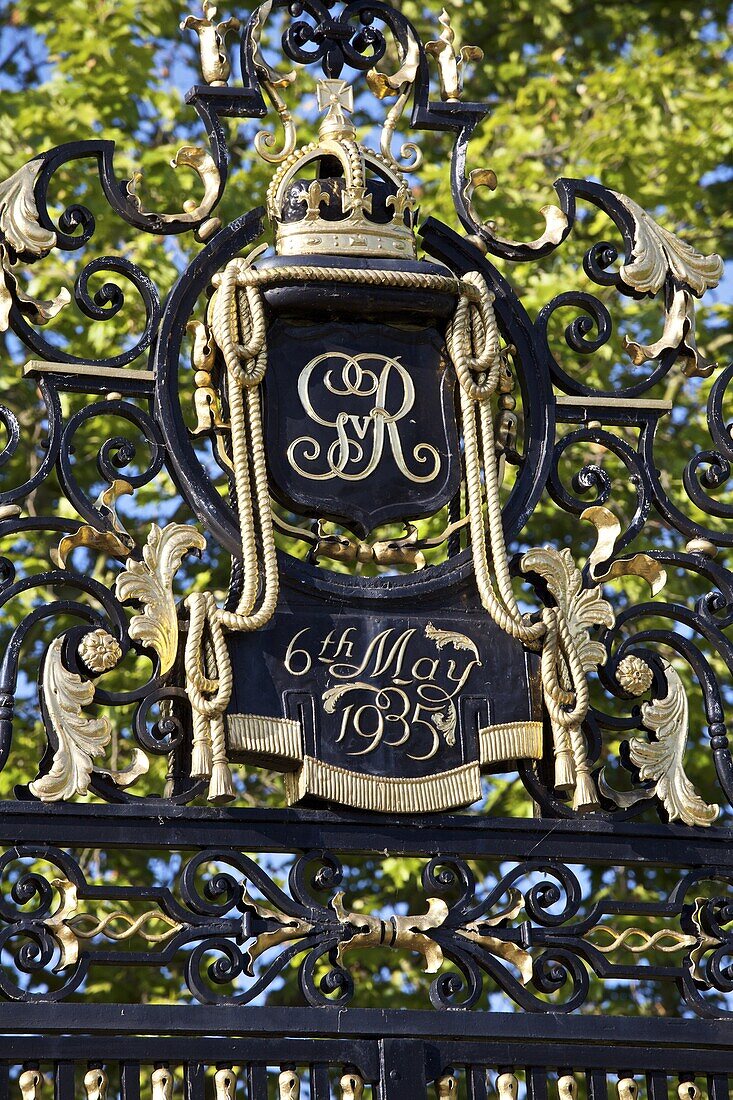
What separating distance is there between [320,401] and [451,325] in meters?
0.43

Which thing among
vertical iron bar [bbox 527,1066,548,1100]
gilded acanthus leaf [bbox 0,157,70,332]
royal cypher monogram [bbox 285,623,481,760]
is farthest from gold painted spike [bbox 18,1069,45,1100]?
gilded acanthus leaf [bbox 0,157,70,332]

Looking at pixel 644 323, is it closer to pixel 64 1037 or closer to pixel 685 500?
pixel 685 500

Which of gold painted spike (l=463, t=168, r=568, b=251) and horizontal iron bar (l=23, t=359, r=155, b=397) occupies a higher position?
gold painted spike (l=463, t=168, r=568, b=251)

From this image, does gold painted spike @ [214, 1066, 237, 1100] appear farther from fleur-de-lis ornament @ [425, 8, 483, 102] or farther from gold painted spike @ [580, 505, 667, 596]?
fleur-de-lis ornament @ [425, 8, 483, 102]

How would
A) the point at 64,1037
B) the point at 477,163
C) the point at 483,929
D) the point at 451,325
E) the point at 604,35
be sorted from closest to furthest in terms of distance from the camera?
the point at 64,1037, the point at 483,929, the point at 451,325, the point at 477,163, the point at 604,35

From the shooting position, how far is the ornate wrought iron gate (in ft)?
17.6

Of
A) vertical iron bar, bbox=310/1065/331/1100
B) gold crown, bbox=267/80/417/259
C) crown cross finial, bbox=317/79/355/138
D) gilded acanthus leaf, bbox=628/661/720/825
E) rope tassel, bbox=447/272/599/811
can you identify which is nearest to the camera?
vertical iron bar, bbox=310/1065/331/1100

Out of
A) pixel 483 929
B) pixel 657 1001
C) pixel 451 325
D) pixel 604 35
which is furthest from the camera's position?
pixel 604 35

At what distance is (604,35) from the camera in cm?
1151

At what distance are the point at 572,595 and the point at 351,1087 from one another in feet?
4.77

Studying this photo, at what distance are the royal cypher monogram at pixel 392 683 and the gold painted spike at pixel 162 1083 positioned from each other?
920mm

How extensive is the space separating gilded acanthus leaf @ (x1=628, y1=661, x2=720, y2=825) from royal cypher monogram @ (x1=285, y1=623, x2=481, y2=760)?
1.68 feet

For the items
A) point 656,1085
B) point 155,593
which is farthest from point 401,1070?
point 155,593

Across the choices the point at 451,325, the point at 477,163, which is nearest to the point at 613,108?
the point at 477,163
